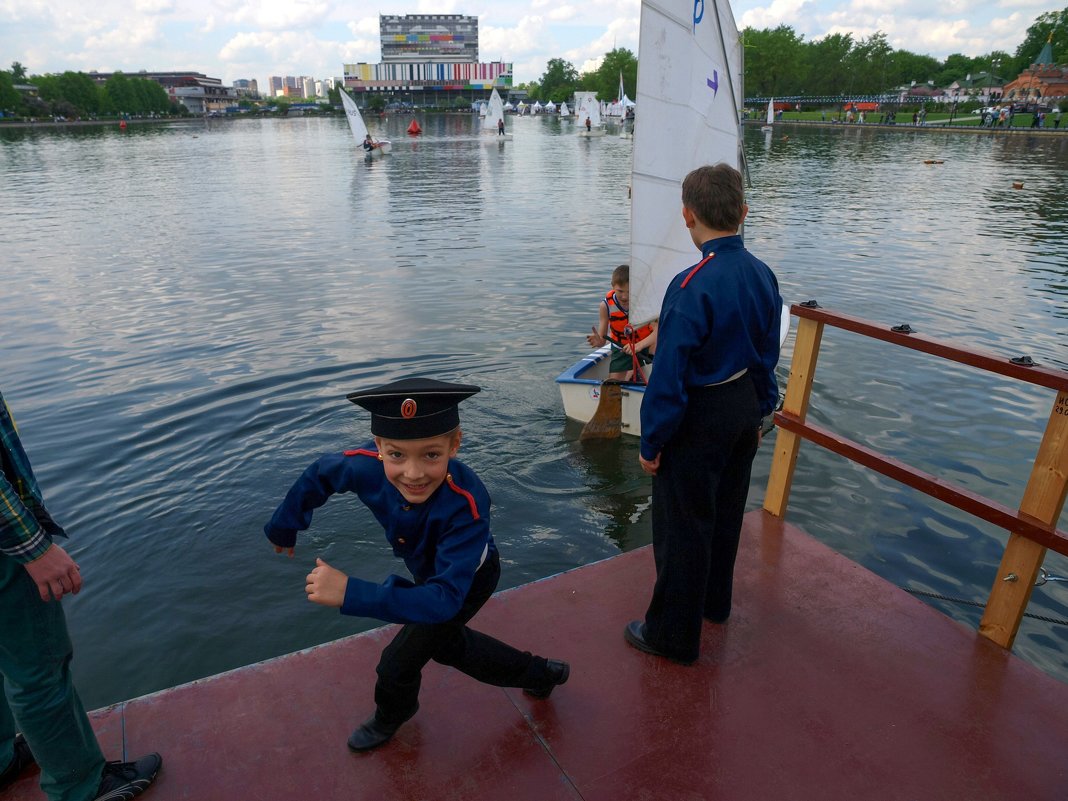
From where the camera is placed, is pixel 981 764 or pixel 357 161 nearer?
pixel 981 764

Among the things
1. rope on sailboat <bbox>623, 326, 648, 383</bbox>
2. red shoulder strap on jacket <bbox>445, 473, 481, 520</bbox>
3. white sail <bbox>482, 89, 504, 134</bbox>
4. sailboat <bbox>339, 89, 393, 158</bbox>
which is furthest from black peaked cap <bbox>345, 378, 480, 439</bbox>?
white sail <bbox>482, 89, 504, 134</bbox>

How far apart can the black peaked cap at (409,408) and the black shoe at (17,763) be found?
1985 mm

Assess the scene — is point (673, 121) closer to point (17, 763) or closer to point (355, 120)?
point (17, 763)

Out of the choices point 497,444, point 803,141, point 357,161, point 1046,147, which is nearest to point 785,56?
point 803,141

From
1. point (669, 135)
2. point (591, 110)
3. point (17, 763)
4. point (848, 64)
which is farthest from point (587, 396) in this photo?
point (848, 64)

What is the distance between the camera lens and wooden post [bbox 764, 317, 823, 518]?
13.2ft

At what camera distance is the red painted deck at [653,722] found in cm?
269

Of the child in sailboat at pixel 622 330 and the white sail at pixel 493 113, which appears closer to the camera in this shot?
the child in sailboat at pixel 622 330

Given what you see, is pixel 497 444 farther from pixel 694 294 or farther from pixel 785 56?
pixel 785 56

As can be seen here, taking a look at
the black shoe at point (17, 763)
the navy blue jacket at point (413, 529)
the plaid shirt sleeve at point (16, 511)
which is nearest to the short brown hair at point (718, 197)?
the navy blue jacket at point (413, 529)

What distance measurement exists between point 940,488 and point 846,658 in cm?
97

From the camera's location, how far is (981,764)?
109 inches

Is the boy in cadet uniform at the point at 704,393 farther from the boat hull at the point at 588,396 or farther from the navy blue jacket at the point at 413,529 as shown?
the boat hull at the point at 588,396

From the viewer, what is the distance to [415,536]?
2.54 meters
